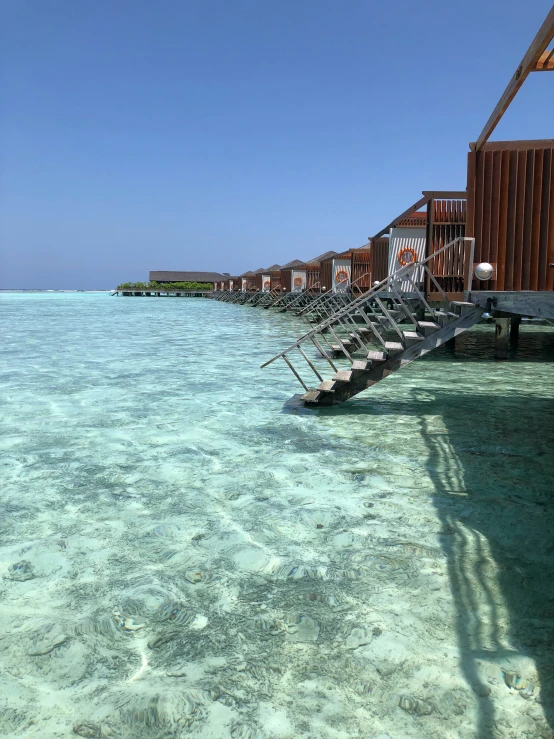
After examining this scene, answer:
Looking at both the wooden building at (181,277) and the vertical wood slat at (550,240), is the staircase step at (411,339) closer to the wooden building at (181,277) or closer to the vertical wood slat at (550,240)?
the vertical wood slat at (550,240)

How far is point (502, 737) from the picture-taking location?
244 cm

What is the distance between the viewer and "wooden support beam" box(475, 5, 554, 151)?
420 centimetres

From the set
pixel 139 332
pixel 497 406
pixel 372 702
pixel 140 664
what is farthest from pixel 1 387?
pixel 139 332

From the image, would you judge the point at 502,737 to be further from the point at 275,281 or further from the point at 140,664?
the point at 275,281

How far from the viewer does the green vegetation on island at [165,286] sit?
98688 millimetres

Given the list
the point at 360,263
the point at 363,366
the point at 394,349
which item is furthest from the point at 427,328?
the point at 360,263

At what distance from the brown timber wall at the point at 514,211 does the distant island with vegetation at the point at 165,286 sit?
9066 cm

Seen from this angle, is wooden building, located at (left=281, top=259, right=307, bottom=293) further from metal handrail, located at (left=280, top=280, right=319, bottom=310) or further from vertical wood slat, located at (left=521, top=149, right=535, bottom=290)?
vertical wood slat, located at (left=521, top=149, right=535, bottom=290)

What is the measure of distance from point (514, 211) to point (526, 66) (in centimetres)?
456

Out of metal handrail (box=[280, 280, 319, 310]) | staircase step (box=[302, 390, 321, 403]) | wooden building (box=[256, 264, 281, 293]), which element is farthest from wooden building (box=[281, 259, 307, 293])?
staircase step (box=[302, 390, 321, 403])

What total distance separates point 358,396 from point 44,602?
6.90 meters

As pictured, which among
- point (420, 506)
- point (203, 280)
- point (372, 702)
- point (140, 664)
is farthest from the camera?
point (203, 280)

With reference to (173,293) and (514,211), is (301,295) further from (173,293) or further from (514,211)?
(173,293)

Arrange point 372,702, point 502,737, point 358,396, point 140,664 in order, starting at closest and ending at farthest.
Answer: point 502,737 → point 372,702 → point 140,664 → point 358,396
